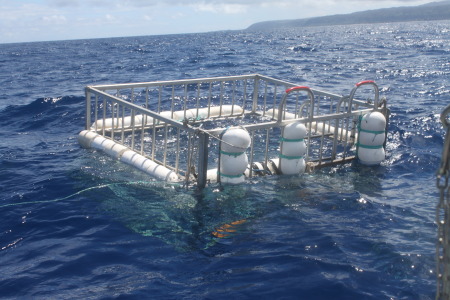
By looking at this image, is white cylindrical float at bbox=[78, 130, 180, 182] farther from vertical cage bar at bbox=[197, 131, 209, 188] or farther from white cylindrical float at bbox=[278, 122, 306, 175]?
white cylindrical float at bbox=[278, 122, 306, 175]

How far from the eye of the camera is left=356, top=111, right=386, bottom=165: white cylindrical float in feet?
37.0

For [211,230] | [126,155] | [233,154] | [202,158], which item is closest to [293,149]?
[233,154]

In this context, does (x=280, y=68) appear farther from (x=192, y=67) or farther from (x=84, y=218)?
(x=84, y=218)

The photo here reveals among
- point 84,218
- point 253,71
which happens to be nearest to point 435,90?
point 253,71

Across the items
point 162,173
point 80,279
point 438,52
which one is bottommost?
point 80,279

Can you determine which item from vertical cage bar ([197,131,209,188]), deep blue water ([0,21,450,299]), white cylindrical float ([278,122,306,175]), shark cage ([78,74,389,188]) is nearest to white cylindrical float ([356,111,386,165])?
shark cage ([78,74,389,188])

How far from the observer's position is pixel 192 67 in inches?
1409

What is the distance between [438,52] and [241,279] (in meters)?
40.8

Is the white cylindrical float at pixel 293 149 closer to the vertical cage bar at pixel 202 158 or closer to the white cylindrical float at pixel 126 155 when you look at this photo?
the vertical cage bar at pixel 202 158

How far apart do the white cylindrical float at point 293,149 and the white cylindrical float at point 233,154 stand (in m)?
1.14

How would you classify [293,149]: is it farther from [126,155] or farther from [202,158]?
[126,155]

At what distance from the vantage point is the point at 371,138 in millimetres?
11352

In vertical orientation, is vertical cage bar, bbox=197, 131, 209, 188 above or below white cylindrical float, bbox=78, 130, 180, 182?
above

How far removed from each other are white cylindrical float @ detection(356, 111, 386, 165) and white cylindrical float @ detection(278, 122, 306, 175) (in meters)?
A: 1.72
